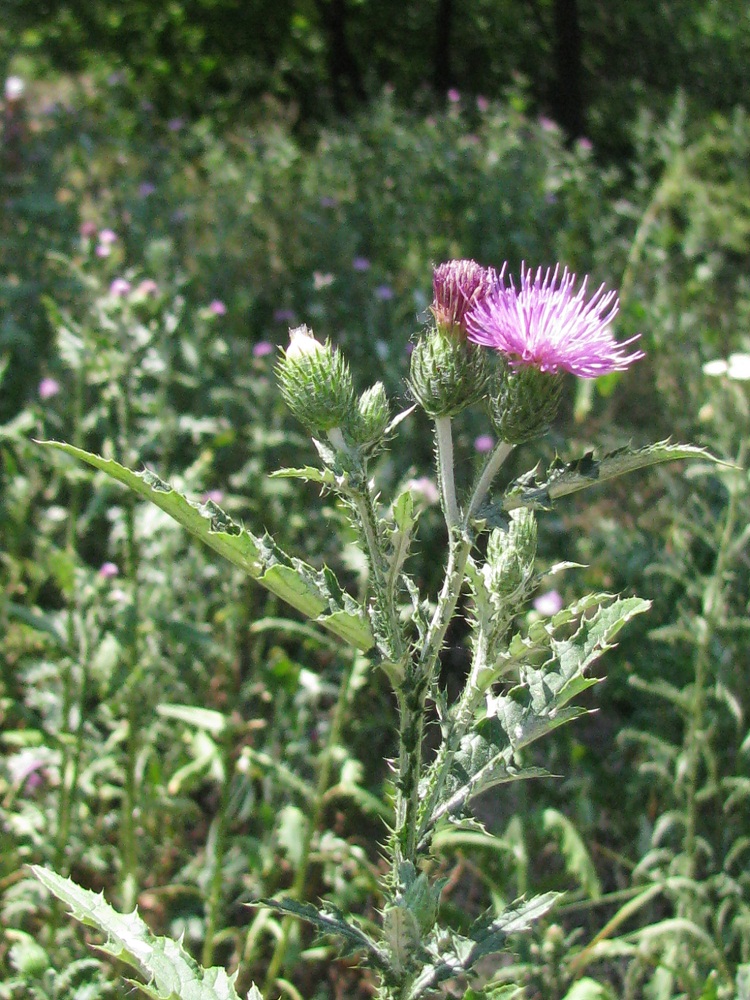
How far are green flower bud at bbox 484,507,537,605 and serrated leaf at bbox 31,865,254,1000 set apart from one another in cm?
61

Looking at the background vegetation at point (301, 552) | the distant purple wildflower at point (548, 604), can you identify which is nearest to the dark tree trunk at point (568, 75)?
the background vegetation at point (301, 552)

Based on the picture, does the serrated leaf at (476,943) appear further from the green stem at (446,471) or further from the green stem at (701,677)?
the green stem at (701,677)

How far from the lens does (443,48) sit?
1007cm

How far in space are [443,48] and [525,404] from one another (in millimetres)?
9827

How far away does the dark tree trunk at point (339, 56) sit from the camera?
9664 millimetres

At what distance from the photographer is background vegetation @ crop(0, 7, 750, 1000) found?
7.59ft

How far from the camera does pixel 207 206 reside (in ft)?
21.4

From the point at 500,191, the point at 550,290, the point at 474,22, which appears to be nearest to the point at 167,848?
the point at 550,290

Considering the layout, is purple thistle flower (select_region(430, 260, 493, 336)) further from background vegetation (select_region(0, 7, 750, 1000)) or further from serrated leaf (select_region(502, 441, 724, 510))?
background vegetation (select_region(0, 7, 750, 1000))

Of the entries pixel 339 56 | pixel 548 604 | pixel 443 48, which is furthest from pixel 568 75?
pixel 548 604

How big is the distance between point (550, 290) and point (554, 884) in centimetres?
150

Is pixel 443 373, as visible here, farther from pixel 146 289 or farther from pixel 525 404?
pixel 146 289

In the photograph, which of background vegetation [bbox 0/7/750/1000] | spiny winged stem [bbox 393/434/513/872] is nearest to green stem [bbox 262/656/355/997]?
background vegetation [bbox 0/7/750/1000]

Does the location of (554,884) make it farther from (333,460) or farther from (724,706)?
(333,460)
